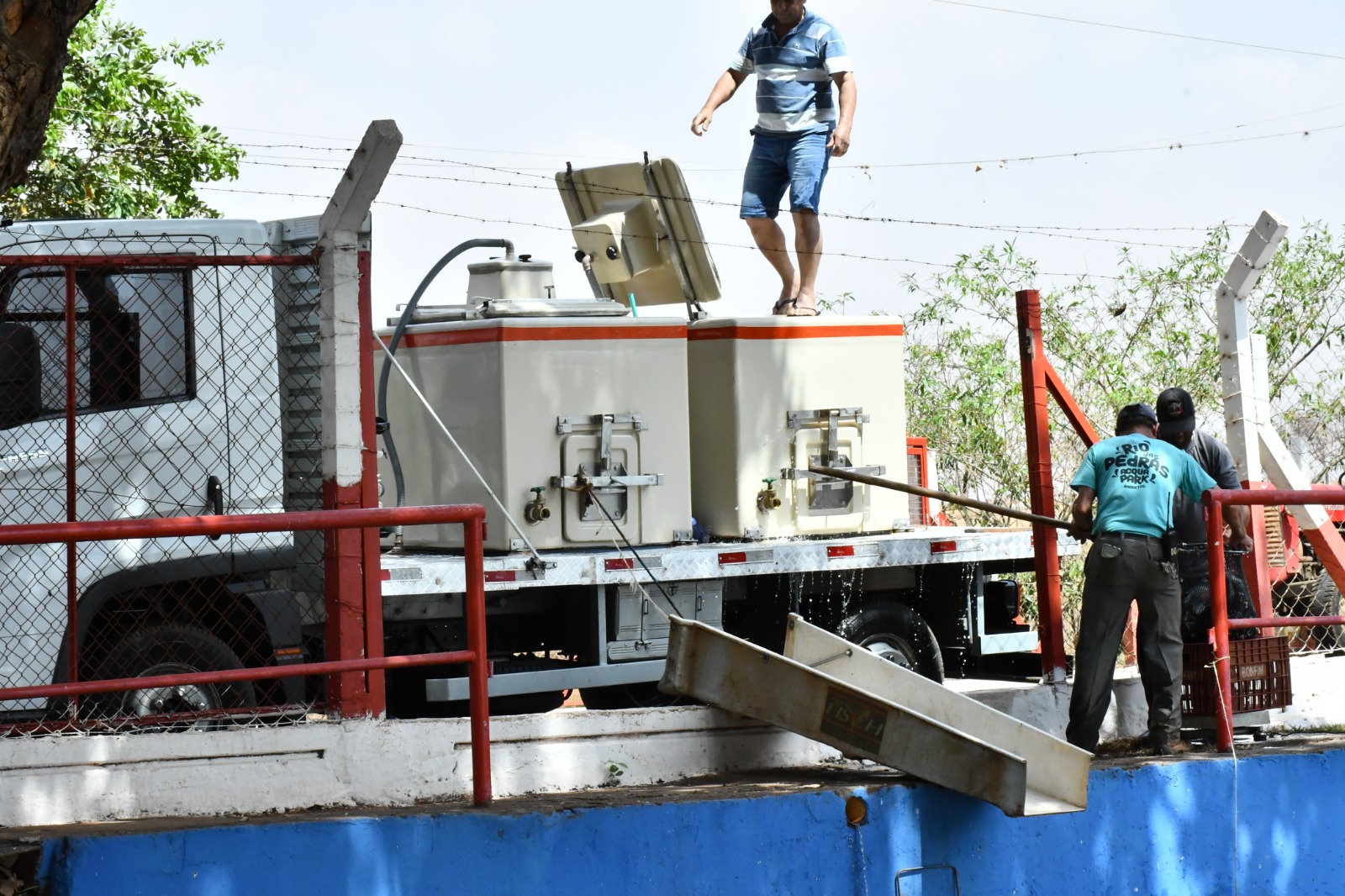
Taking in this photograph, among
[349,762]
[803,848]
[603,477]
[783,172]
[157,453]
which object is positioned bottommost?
[803,848]

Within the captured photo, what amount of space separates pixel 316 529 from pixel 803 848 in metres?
2.07

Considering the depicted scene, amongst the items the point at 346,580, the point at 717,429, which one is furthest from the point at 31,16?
the point at 717,429

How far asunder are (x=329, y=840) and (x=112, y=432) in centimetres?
272

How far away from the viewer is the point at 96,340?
6816 mm

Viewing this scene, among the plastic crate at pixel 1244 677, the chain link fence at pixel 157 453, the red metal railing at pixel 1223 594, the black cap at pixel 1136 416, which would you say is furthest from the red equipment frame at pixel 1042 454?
the chain link fence at pixel 157 453

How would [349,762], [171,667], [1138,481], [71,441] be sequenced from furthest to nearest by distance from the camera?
[1138,481] < [171,667] < [71,441] < [349,762]

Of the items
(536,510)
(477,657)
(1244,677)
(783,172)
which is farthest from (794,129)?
(477,657)

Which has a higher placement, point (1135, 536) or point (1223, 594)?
point (1135, 536)

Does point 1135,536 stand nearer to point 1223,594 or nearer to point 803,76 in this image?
point 1223,594

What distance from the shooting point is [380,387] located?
730 centimetres

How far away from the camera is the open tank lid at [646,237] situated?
7.98 meters

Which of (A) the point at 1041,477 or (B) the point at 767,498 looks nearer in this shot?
(A) the point at 1041,477

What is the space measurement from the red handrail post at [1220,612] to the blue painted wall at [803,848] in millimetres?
282

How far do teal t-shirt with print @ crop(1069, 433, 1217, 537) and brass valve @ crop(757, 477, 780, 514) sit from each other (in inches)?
57.6
